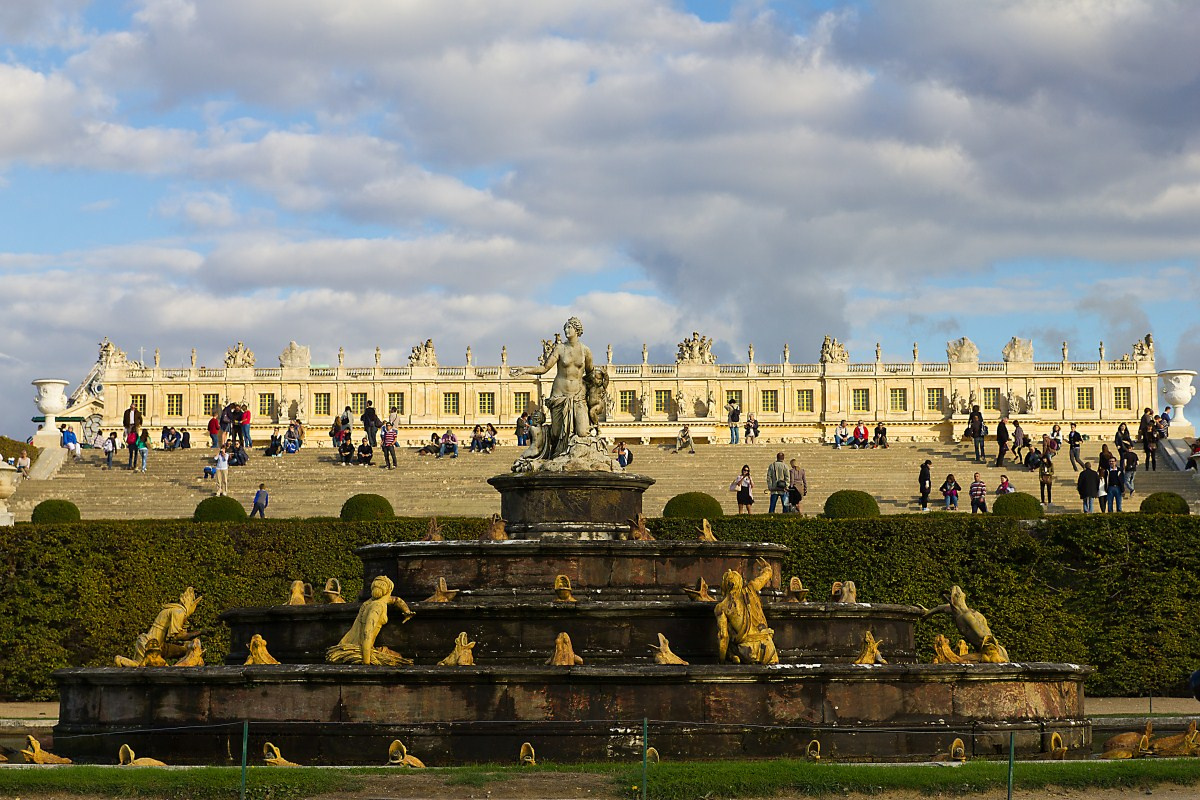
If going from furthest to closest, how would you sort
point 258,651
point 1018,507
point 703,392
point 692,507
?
point 703,392
point 692,507
point 1018,507
point 258,651

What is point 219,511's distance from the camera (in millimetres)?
26953

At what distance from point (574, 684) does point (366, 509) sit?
44.8 ft

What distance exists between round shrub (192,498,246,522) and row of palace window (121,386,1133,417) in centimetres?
4770

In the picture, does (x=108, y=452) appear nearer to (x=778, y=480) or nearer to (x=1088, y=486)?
(x=778, y=480)

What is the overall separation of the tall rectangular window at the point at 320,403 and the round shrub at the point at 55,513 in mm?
48648

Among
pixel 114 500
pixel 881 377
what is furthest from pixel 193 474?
pixel 881 377

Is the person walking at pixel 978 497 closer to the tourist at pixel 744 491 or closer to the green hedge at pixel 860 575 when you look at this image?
the tourist at pixel 744 491

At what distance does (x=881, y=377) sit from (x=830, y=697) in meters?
61.9

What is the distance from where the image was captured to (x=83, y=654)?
23.2 meters

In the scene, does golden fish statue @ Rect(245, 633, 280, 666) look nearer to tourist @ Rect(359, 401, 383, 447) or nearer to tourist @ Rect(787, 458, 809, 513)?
tourist @ Rect(787, 458, 809, 513)

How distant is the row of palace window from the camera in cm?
7481

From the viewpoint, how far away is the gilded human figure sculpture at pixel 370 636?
14.5 m

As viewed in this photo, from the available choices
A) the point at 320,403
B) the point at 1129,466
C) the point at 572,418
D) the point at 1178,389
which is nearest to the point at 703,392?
the point at 320,403

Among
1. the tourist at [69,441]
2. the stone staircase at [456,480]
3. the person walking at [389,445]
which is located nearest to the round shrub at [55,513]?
the stone staircase at [456,480]
